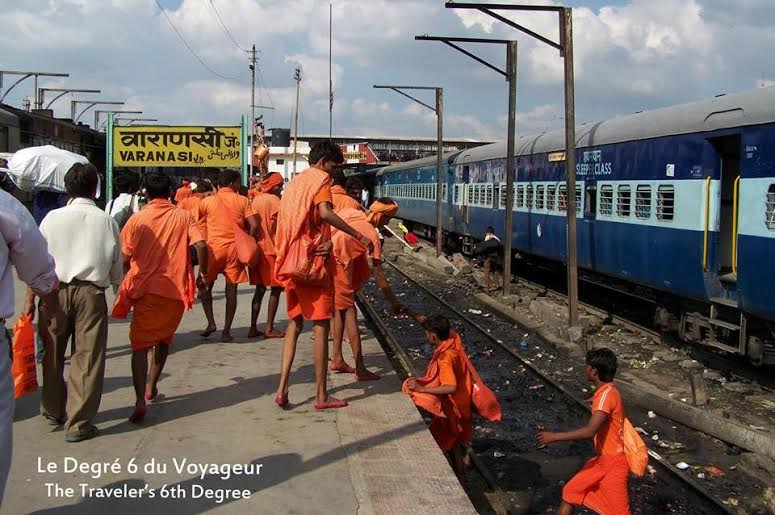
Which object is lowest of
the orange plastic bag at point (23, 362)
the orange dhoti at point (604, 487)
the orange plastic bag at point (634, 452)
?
the orange dhoti at point (604, 487)

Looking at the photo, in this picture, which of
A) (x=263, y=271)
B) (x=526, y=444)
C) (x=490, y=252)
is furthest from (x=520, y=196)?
(x=526, y=444)

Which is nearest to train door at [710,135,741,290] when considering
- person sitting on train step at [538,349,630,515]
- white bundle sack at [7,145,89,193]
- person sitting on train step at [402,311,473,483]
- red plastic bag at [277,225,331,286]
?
person sitting on train step at [402,311,473,483]

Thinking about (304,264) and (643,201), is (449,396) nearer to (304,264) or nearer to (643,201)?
(304,264)

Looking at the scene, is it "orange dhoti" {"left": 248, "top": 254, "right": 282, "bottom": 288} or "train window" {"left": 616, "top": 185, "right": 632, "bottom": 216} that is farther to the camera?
"train window" {"left": 616, "top": 185, "right": 632, "bottom": 216}

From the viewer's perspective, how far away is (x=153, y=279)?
17.9ft

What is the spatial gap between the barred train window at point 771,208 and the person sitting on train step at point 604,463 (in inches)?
181

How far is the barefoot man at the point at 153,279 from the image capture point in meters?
5.38

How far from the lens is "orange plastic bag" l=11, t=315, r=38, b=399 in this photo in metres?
4.60

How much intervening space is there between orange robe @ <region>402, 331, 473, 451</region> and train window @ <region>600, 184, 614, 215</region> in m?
7.67

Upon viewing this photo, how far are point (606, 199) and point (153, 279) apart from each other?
8.68m

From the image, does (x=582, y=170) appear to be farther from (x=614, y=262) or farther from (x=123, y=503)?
(x=123, y=503)

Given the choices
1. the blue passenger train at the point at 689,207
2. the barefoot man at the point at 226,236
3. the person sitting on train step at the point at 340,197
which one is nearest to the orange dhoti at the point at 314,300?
the person sitting on train step at the point at 340,197

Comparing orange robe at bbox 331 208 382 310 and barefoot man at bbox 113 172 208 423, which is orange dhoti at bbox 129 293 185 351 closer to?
barefoot man at bbox 113 172 208 423

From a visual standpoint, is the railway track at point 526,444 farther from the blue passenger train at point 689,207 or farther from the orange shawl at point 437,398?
the blue passenger train at point 689,207
